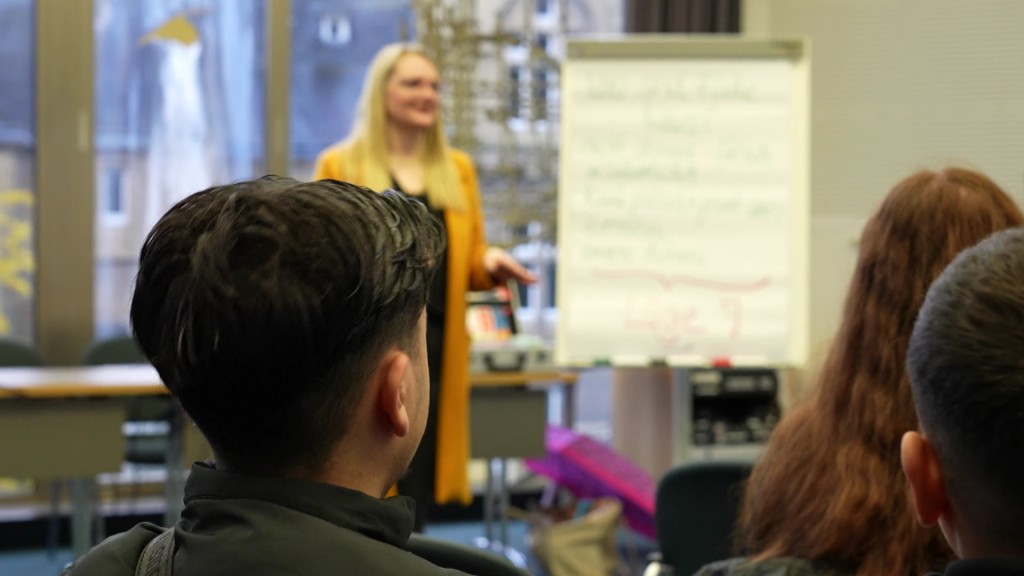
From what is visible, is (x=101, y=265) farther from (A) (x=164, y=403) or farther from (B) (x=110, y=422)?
(B) (x=110, y=422)

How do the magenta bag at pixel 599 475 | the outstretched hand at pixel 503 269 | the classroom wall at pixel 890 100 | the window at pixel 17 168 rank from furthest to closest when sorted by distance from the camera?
the window at pixel 17 168 < the magenta bag at pixel 599 475 < the classroom wall at pixel 890 100 < the outstretched hand at pixel 503 269

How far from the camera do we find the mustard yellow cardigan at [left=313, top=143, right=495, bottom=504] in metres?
2.97

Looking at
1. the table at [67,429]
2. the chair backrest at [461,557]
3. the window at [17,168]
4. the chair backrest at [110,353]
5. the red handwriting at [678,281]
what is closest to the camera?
the chair backrest at [461,557]

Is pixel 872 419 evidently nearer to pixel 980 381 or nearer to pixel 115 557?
pixel 980 381

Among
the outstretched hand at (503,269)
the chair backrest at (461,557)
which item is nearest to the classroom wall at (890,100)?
the outstretched hand at (503,269)

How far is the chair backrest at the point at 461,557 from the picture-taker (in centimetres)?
124

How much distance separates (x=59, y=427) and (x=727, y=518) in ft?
7.53

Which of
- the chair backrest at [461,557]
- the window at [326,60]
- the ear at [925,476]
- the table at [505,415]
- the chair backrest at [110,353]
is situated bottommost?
the table at [505,415]

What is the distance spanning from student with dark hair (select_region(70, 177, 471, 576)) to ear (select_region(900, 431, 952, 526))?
1.13ft

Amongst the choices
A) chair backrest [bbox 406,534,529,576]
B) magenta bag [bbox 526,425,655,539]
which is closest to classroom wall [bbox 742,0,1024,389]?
magenta bag [bbox 526,425,655,539]

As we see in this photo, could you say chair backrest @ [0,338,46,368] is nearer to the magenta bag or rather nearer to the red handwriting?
the magenta bag

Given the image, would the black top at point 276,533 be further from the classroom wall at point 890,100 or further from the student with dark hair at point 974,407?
the classroom wall at point 890,100

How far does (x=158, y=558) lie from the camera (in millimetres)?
826

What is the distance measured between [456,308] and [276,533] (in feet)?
7.23
